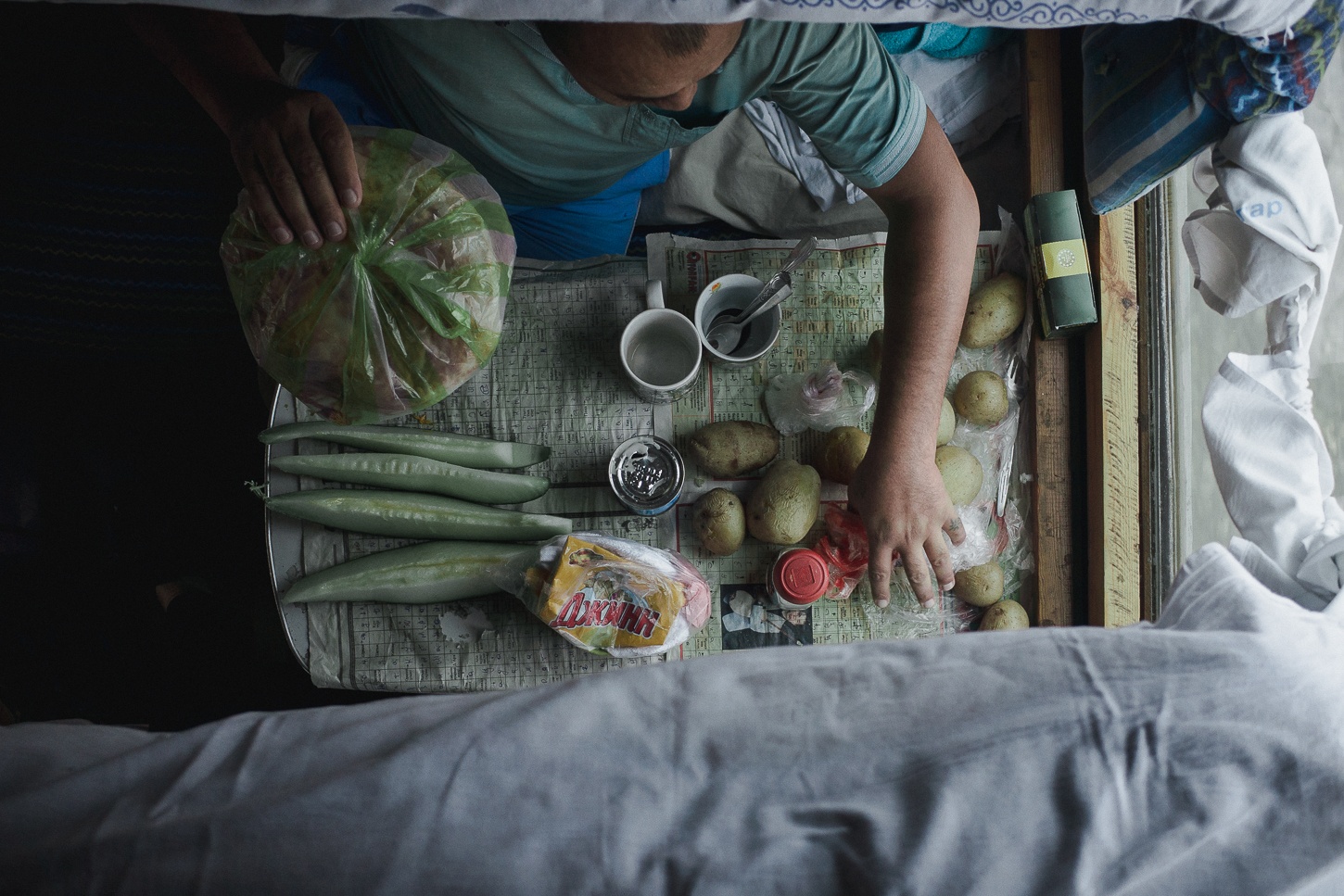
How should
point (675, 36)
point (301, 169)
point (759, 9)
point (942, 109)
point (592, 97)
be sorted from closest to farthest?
point (759, 9) → point (675, 36) → point (301, 169) → point (592, 97) → point (942, 109)

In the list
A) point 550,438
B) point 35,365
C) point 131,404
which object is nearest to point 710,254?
point 550,438

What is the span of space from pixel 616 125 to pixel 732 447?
476 millimetres

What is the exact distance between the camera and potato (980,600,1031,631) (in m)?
1.10

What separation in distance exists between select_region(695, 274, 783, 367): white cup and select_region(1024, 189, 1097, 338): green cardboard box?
405 mm

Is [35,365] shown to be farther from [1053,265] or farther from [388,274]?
[1053,265]

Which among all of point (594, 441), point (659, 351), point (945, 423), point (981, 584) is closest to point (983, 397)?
point (945, 423)

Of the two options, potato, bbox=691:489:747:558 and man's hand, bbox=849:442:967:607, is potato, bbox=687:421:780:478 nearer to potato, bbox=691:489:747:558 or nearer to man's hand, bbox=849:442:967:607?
potato, bbox=691:489:747:558

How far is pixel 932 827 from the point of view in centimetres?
49

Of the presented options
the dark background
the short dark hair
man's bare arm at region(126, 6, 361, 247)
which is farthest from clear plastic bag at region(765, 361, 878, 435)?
the dark background

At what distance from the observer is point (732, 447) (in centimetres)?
106

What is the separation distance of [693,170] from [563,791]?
1112 mm

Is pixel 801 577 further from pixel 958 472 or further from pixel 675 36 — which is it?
pixel 675 36

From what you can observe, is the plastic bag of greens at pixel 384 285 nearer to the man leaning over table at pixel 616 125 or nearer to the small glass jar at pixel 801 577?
the man leaning over table at pixel 616 125

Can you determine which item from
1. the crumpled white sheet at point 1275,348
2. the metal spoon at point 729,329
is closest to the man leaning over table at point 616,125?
the metal spoon at point 729,329
